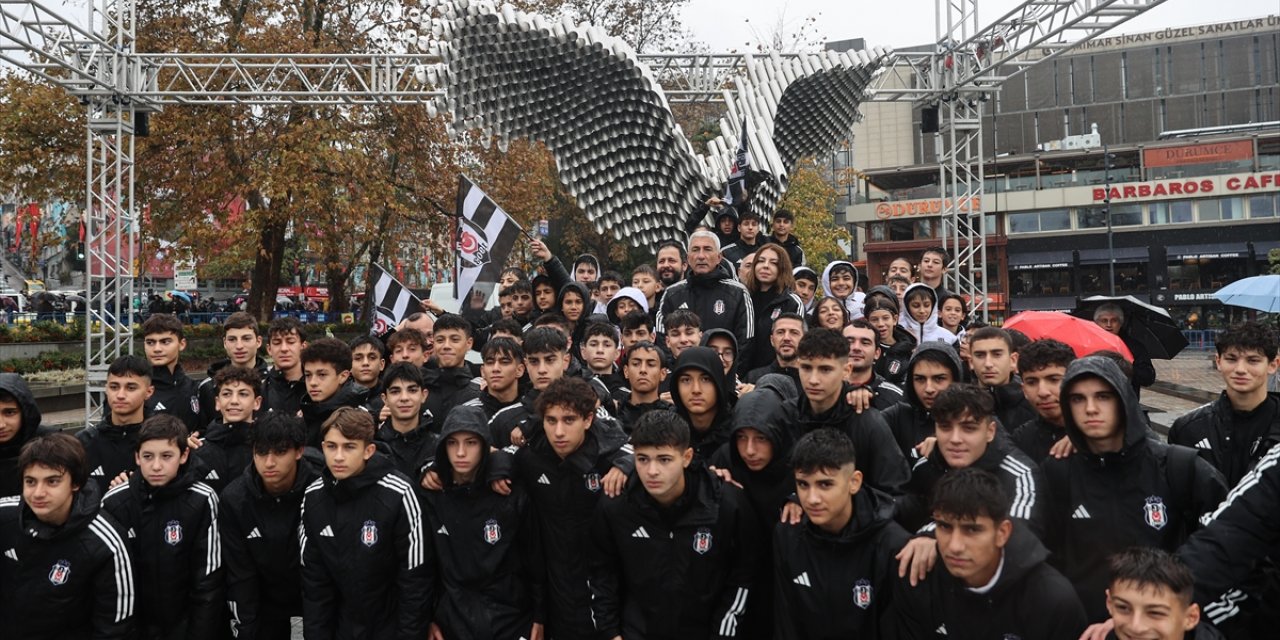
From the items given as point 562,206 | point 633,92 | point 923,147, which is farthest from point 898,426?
point 923,147

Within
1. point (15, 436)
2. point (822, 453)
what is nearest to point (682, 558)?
point (822, 453)

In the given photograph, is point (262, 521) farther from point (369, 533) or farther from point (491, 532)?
point (491, 532)

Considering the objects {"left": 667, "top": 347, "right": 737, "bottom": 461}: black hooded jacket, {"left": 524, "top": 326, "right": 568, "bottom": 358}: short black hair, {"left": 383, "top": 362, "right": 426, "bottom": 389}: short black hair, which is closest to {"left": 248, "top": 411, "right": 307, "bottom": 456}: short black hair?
{"left": 383, "top": 362, "right": 426, "bottom": 389}: short black hair

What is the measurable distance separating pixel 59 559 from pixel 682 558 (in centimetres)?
253

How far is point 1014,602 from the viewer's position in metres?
2.97

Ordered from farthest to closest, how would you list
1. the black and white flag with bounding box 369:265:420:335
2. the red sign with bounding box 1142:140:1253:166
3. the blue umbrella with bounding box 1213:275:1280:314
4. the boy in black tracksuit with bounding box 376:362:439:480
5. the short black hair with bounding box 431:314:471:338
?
the red sign with bounding box 1142:140:1253:166
the blue umbrella with bounding box 1213:275:1280:314
the black and white flag with bounding box 369:265:420:335
the short black hair with bounding box 431:314:471:338
the boy in black tracksuit with bounding box 376:362:439:480

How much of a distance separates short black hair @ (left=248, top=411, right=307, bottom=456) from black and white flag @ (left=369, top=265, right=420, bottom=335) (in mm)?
3370

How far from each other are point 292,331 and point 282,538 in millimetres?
1905

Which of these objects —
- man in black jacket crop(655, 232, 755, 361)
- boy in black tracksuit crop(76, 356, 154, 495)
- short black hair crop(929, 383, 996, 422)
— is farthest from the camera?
man in black jacket crop(655, 232, 755, 361)

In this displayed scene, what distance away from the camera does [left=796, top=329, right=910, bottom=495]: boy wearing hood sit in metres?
3.87

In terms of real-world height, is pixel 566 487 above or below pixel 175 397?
below

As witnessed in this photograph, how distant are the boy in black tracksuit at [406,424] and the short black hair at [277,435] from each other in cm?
48

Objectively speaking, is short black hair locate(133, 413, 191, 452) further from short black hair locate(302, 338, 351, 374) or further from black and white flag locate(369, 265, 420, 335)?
black and white flag locate(369, 265, 420, 335)

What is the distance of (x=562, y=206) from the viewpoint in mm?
26266
